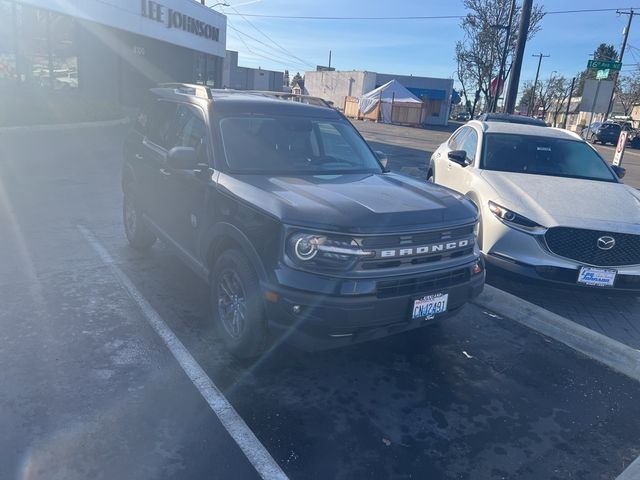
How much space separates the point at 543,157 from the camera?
6.95m

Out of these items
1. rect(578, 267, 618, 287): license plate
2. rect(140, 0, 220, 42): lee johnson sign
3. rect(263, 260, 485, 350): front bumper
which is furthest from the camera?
rect(140, 0, 220, 42): lee johnson sign

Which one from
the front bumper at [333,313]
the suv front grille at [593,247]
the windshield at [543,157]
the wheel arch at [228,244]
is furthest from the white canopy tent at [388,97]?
the front bumper at [333,313]

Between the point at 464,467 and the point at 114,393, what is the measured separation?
228 cm

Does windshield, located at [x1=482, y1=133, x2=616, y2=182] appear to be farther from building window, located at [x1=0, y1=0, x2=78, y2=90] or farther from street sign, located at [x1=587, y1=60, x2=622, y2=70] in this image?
building window, located at [x1=0, y1=0, x2=78, y2=90]

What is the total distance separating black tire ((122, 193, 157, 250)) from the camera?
6.20 metres

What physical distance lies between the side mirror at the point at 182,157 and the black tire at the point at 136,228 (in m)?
1.82

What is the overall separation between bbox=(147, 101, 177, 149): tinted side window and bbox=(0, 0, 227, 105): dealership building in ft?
49.9

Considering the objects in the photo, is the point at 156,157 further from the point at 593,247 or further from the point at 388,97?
the point at 388,97

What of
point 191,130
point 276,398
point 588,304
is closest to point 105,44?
point 191,130

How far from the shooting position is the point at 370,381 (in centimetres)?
397

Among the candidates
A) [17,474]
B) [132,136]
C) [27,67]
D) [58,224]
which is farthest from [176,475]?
[27,67]

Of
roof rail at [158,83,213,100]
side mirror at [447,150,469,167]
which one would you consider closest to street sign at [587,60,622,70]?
side mirror at [447,150,469,167]

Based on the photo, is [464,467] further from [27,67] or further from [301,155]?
[27,67]

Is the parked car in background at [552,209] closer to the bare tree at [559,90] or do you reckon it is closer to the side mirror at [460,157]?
the side mirror at [460,157]
